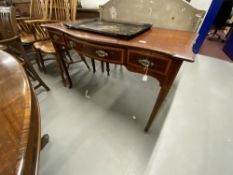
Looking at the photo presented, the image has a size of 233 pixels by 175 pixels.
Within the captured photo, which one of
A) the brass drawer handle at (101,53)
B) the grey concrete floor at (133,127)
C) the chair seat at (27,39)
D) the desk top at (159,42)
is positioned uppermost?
the desk top at (159,42)

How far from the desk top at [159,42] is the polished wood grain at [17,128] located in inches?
23.4

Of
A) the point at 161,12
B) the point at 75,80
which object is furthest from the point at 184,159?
the point at 75,80

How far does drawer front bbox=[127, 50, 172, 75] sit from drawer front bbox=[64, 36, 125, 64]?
0.08 meters

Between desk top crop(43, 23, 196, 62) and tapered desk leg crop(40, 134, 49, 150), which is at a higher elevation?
desk top crop(43, 23, 196, 62)

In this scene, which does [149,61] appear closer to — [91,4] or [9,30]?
[9,30]

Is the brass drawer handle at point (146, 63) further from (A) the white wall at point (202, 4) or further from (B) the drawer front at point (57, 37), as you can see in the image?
(A) the white wall at point (202, 4)

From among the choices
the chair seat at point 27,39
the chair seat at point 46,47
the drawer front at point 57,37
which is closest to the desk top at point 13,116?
the drawer front at point 57,37

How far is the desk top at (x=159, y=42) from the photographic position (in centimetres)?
79

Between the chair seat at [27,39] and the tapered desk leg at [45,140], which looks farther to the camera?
the chair seat at [27,39]

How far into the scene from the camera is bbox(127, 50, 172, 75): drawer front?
0.83 m

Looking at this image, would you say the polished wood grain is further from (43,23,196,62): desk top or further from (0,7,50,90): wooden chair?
(0,7,50,90): wooden chair

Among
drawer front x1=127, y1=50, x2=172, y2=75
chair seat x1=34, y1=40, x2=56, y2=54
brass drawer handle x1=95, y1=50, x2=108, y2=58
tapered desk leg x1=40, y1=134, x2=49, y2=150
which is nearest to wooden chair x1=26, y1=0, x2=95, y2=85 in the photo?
chair seat x1=34, y1=40, x2=56, y2=54

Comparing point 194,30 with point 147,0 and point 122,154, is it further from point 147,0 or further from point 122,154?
point 122,154

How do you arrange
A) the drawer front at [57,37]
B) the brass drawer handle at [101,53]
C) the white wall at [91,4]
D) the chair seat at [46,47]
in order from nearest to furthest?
the brass drawer handle at [101,53], the drawer front at [57,37], the chair seat at [46,47], the white wall at [91,4]
